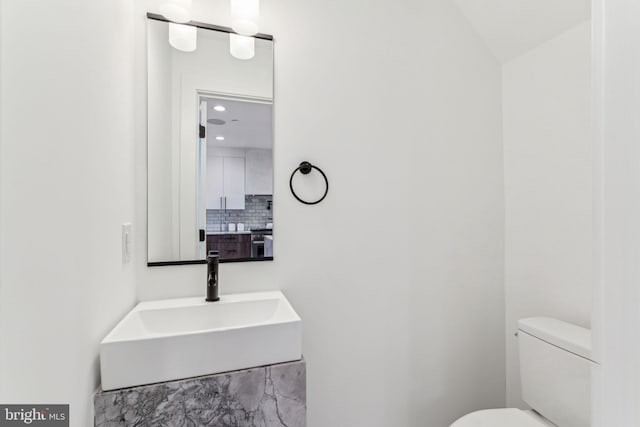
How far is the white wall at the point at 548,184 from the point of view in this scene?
1.43 meters

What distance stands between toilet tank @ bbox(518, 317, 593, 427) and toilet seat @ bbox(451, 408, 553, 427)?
0.08m

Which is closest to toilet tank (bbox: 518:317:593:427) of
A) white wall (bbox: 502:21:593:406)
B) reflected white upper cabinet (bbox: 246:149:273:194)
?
white wall (bbox: 502:21:593:406)

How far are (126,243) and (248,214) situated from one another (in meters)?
0.47

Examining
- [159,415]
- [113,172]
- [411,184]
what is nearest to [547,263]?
[411,184]

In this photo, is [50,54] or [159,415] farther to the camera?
[159,415]

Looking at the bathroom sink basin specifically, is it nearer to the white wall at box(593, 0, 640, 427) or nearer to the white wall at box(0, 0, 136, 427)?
the white wall at box(0, 0, 136, 427)

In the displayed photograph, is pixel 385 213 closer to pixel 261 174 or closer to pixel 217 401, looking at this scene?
pixel 261 174

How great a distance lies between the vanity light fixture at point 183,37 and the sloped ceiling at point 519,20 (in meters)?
1.42

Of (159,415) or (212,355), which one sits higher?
(212,355)

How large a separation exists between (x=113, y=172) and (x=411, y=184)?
1.31 m

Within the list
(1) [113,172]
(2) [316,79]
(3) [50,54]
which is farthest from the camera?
(2) [316,79]

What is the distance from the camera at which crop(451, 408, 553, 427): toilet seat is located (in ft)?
Answer: 4.23

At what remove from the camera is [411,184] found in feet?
5.38

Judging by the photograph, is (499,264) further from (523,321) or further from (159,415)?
(159,415)
